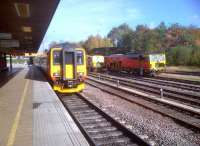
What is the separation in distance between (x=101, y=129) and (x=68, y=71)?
324 inches

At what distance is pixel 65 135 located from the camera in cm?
797

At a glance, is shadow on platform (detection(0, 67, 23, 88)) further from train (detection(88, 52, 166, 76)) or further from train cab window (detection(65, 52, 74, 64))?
train (detection(88, 52, 166, 76))

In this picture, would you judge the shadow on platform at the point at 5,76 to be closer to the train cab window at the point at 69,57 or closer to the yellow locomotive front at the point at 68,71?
the yellow locomotive front at the point at 68,71

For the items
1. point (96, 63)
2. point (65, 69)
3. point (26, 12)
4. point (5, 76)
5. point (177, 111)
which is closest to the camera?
point (177, 111)

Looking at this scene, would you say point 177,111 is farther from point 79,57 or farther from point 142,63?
point 142,63

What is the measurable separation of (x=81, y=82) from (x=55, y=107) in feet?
19.3

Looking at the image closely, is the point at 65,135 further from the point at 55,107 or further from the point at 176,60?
the point at 176,60

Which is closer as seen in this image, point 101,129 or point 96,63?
point 101,129

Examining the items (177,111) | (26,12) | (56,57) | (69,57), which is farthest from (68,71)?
(177,111)

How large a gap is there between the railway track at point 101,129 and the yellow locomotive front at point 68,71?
9.88 feet

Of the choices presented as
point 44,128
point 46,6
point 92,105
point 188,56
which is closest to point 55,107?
point 92,105

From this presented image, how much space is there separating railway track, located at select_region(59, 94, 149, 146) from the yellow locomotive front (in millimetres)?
3010

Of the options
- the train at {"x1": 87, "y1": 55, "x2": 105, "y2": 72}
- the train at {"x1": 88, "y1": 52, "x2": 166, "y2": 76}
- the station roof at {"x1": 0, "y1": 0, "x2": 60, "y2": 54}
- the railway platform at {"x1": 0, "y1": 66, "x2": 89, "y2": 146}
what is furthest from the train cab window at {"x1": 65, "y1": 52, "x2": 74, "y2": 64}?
the train at {"x1": 87, "y1": 55, "x2": 105, "y2": 72}

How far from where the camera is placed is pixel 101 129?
32.5 ft
